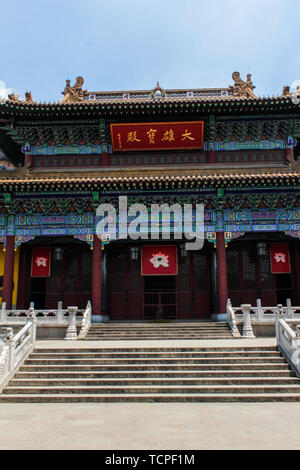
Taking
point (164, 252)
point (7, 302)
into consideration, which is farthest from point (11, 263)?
point (164, 252)

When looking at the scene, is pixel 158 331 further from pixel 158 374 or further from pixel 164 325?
pixel 158 374

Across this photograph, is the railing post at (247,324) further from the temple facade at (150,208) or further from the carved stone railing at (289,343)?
the carved stone railing at (289,343)

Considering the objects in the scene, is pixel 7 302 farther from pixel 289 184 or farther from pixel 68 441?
pixel 289 184

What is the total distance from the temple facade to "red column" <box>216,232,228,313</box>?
0.13ft

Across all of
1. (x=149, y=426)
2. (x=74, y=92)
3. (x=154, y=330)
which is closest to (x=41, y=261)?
(x=154, y=330)

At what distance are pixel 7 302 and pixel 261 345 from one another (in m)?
9.54

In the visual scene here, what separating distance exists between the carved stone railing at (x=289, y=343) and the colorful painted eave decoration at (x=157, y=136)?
8.89m

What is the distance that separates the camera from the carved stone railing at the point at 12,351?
8219 millimetres

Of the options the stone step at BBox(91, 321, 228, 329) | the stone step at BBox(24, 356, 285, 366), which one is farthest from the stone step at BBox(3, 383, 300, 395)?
the stone step at BBox(91, 321, 228, 329)

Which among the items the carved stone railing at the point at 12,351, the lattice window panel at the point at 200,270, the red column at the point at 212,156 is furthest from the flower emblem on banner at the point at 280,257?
the carved stone railing at the point at 12,351

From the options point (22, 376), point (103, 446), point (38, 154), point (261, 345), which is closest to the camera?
point (103, 446)

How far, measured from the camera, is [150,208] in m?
14.7

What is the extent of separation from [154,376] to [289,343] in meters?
3.42

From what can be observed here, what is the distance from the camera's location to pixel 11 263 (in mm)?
14438
